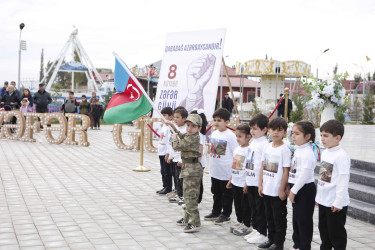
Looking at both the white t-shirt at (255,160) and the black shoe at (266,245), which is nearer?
the black shoe at (266,245)

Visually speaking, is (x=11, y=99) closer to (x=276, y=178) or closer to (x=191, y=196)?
(x=191, y=196)

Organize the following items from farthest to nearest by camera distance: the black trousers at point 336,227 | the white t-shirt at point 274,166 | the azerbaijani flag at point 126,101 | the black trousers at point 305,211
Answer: the azerbaijani flag at point 126,101 → the white t-shirt at point 274,166 → the black trousers at point 305,211 → the black trousers at point 336,227

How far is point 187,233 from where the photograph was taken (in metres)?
5.36

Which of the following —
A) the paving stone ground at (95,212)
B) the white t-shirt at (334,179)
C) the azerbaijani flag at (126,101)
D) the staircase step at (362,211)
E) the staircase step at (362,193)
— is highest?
the azerbaijani flag at (126,101)

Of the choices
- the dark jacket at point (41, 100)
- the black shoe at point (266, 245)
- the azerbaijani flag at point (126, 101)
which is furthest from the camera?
the dark jacket at point (41, 100)

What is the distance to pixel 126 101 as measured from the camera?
6.15 meters

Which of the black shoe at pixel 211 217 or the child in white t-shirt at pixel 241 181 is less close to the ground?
the child in white t-shirt at pixel 241 181

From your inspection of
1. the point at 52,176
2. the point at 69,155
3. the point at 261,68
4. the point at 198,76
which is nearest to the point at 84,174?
the point at 52,176


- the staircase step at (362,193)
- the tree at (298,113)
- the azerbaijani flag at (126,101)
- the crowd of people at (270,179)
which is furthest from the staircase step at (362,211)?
the tree at (298,113)

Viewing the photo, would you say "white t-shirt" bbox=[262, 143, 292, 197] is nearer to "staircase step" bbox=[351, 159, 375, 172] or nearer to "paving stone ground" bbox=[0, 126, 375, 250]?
"paving stone ground" bbox=[0, 126, 375, 250]

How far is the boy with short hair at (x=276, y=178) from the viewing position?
14.6ft

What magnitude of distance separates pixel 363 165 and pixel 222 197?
9.81 feet

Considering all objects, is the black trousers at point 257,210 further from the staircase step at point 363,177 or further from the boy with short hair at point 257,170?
the staircase step at point 363,177

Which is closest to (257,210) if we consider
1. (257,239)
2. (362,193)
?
(257,239)
